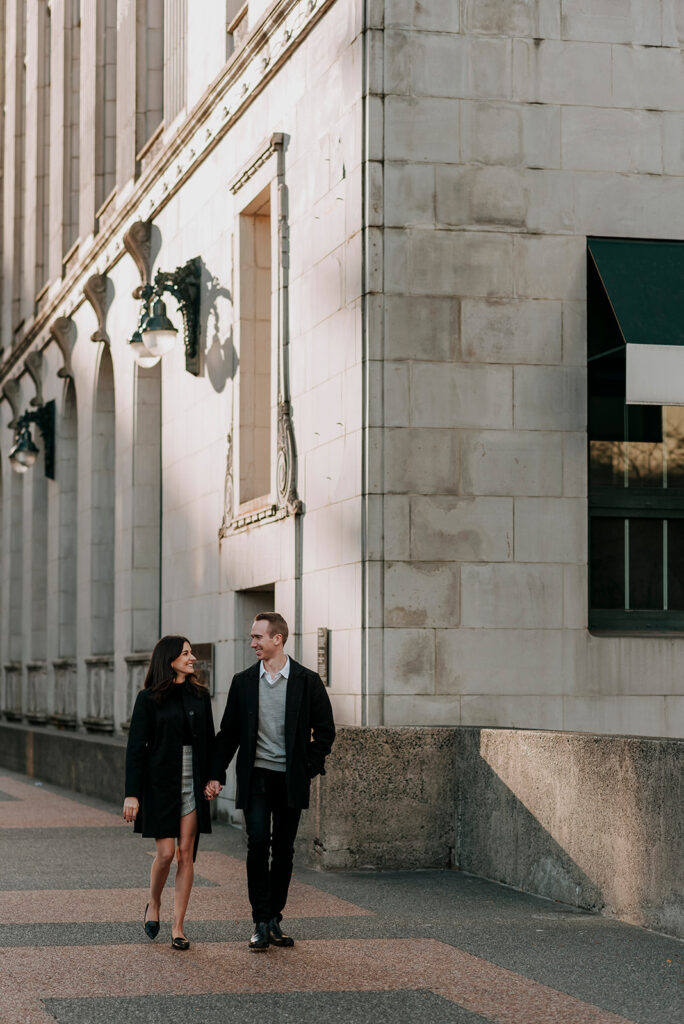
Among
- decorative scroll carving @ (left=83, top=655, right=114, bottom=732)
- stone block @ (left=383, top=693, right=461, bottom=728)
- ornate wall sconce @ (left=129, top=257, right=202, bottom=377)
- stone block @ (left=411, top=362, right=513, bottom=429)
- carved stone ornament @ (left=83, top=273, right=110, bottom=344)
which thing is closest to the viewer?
stone block @ (left=383, top=693, right=461, bottom=728)

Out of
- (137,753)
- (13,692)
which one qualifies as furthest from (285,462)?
(13,692)

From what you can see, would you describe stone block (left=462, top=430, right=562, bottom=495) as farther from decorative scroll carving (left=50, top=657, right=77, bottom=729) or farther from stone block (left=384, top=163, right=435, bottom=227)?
decorative scroll carving (left=50, top=657, right=77, bottom=729)

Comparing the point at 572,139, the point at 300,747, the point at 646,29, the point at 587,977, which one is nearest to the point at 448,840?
the point at 300,747

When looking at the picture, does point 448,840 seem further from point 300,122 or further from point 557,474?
point 300,122

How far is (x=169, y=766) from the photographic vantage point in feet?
33.0

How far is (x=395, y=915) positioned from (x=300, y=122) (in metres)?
8.23

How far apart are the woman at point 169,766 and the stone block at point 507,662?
14.0 ft

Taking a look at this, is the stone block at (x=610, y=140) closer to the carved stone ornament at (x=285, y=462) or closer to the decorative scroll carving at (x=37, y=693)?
the carved stone ornament at (x=285, y=462)

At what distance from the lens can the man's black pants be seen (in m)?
10.0

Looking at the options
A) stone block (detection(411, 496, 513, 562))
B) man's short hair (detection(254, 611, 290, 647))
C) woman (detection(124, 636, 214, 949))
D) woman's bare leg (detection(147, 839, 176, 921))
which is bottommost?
woman's bare leg (detection(147, 839, 176, 921))

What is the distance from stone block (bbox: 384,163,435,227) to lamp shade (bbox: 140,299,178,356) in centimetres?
523

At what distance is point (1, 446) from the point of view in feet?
130

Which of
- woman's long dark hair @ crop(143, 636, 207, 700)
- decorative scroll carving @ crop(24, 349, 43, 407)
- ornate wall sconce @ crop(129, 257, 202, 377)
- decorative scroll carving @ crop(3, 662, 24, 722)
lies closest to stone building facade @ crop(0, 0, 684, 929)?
ornate wall sconce @ crop(129, 257, 202, 377)

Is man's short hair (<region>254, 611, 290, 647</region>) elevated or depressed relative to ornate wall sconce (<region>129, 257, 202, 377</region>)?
depressed
